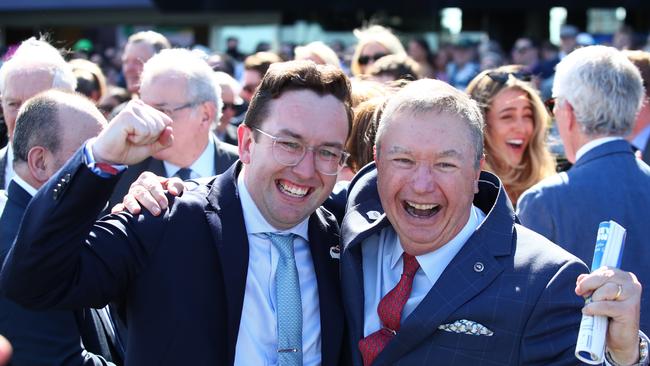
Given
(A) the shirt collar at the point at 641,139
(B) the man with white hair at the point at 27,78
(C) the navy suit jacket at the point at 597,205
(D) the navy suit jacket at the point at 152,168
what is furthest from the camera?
(A) the shirt collar at the point at 641,139

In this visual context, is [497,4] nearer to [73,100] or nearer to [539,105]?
[539,105]

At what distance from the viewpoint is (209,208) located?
3.04m

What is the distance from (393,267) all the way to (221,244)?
0.66m

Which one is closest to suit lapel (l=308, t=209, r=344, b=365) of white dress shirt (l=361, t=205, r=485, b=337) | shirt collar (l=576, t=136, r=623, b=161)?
white dress shirt (l=361, t=205, r=485, b=337)

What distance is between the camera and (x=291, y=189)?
10.2 ft

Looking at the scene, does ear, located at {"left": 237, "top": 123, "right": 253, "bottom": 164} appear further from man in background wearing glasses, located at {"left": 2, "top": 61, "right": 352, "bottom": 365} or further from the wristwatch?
the wristwatch

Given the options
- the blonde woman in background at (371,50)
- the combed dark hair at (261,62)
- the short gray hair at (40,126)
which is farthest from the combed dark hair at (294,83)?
the combed dark hair at (261,62)

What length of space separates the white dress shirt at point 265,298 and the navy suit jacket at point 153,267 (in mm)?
48

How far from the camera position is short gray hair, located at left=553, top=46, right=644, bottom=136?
411 cm

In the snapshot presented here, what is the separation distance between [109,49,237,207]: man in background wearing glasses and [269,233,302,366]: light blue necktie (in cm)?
240

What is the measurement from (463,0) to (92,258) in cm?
1647

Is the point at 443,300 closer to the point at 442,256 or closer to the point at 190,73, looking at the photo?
the point at 442,256

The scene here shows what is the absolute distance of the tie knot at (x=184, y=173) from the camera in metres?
5.40

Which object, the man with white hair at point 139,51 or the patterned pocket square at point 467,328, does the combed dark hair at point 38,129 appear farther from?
the man with white hair at point 139,51
